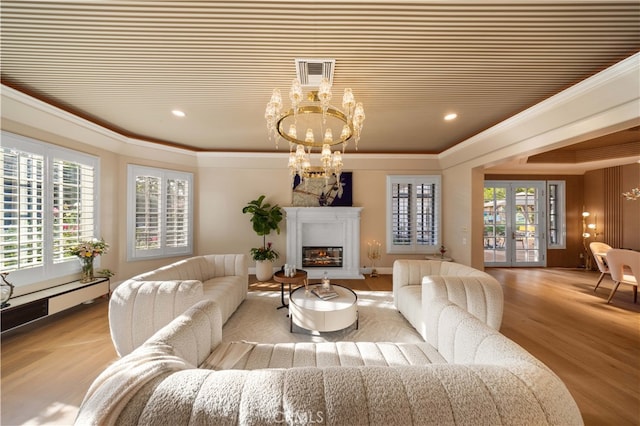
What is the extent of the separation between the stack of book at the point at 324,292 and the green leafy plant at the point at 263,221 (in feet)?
6.91

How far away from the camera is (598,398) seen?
182 cm

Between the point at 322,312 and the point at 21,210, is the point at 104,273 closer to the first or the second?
the point at 21,210

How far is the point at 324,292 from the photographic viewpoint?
2955mm

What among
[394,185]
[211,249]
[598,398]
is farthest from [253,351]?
[394,185]

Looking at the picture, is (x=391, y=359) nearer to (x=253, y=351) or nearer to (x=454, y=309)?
(x=454, y=309)

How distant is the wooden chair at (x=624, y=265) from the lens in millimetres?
3311

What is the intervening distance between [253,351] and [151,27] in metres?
2.69

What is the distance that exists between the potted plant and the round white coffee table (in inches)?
84.2

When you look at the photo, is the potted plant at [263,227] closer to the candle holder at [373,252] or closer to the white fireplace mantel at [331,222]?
the white fireplace mantel at [331,222]

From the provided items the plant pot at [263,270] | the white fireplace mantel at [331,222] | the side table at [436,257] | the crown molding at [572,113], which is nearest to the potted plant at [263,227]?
the plant pot at [263,270]

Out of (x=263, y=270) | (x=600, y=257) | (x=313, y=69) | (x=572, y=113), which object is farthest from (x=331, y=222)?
(x=600, y=257)

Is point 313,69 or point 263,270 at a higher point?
point 313,69

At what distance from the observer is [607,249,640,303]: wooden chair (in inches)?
130

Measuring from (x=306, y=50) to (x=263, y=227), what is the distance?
365 cm
